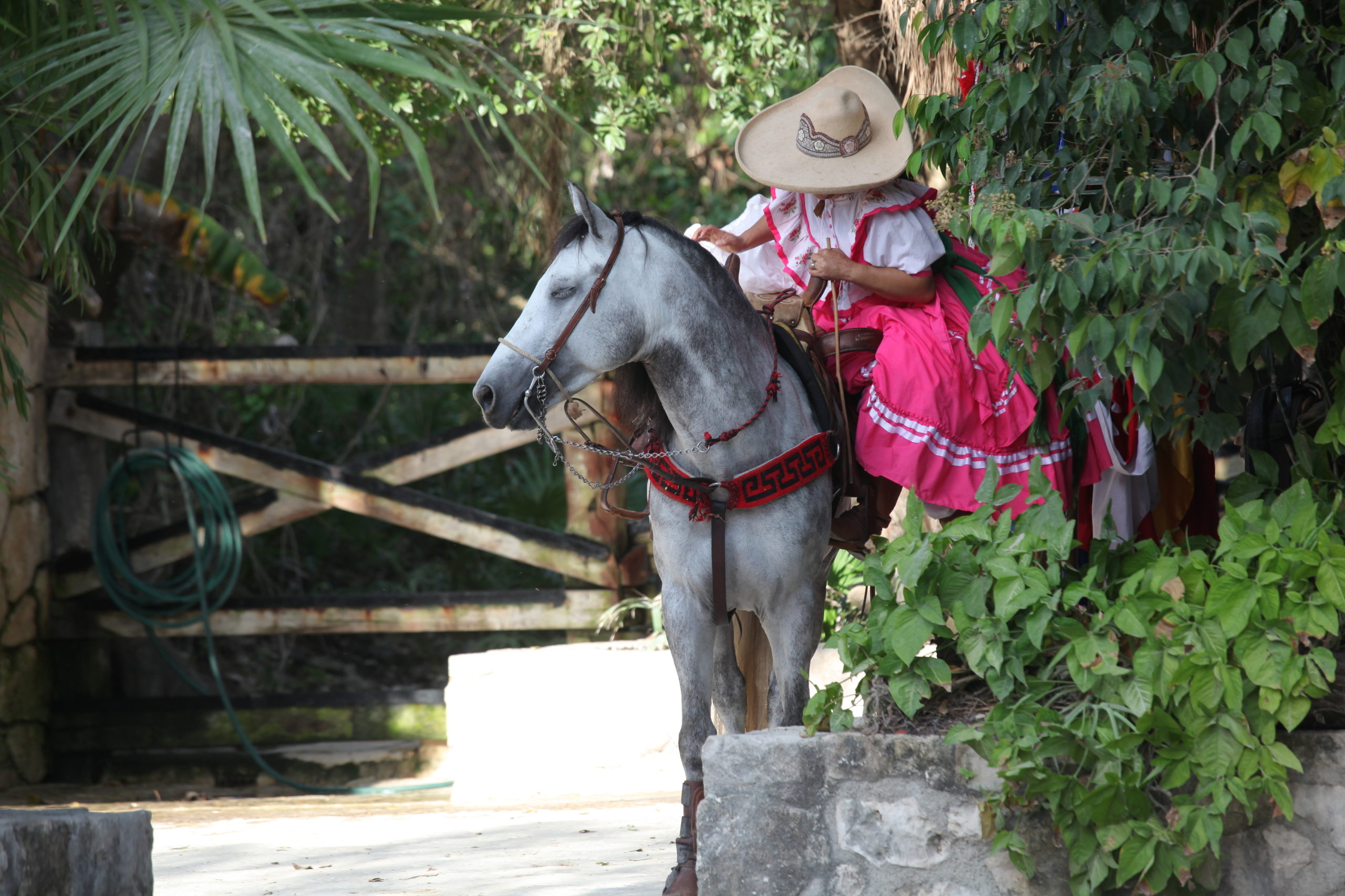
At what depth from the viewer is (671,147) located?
995 cm

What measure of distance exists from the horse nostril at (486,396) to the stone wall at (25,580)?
4.20m

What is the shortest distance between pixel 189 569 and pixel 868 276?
15.5 feet

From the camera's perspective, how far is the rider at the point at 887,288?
3207 millimetres

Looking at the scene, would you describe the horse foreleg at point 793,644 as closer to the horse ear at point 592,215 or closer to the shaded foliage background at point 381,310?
the horse ear at point 592,215

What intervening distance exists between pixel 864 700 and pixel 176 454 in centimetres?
488

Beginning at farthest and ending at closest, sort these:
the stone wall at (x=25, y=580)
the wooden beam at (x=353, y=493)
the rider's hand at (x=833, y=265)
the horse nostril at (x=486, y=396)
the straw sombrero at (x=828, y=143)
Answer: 1. the wooden beam at (x=353, y=493)
2. the stone wall at (x=25, y=580)
3. the straw sombrero at (x=828, y=143)
4. the rider's hand at (x=833, y=265)
5. the horse nostril at (x=486, y=396)

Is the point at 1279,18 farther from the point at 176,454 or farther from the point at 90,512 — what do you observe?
the point at 90,512

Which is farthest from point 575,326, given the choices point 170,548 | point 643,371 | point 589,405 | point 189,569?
point 170,548

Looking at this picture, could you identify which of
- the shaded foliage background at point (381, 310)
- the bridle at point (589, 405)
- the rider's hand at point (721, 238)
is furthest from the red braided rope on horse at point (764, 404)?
the shaded foliage background at point (381, 310)

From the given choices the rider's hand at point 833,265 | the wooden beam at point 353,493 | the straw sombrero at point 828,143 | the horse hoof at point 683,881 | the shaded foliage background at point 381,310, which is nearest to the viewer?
the horse hoof at point 683,881

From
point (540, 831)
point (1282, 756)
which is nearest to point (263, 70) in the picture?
point (1282, 756)

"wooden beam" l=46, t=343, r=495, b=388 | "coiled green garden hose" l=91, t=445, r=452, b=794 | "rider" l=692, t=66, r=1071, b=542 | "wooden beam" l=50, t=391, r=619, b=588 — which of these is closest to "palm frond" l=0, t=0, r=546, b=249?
"rider" l=692, t=66, r=1071, b=542

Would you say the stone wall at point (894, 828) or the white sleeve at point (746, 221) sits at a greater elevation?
the white sleeve at point (746, 221)

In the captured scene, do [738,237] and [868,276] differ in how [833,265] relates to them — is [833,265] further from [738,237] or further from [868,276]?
[738,237]
